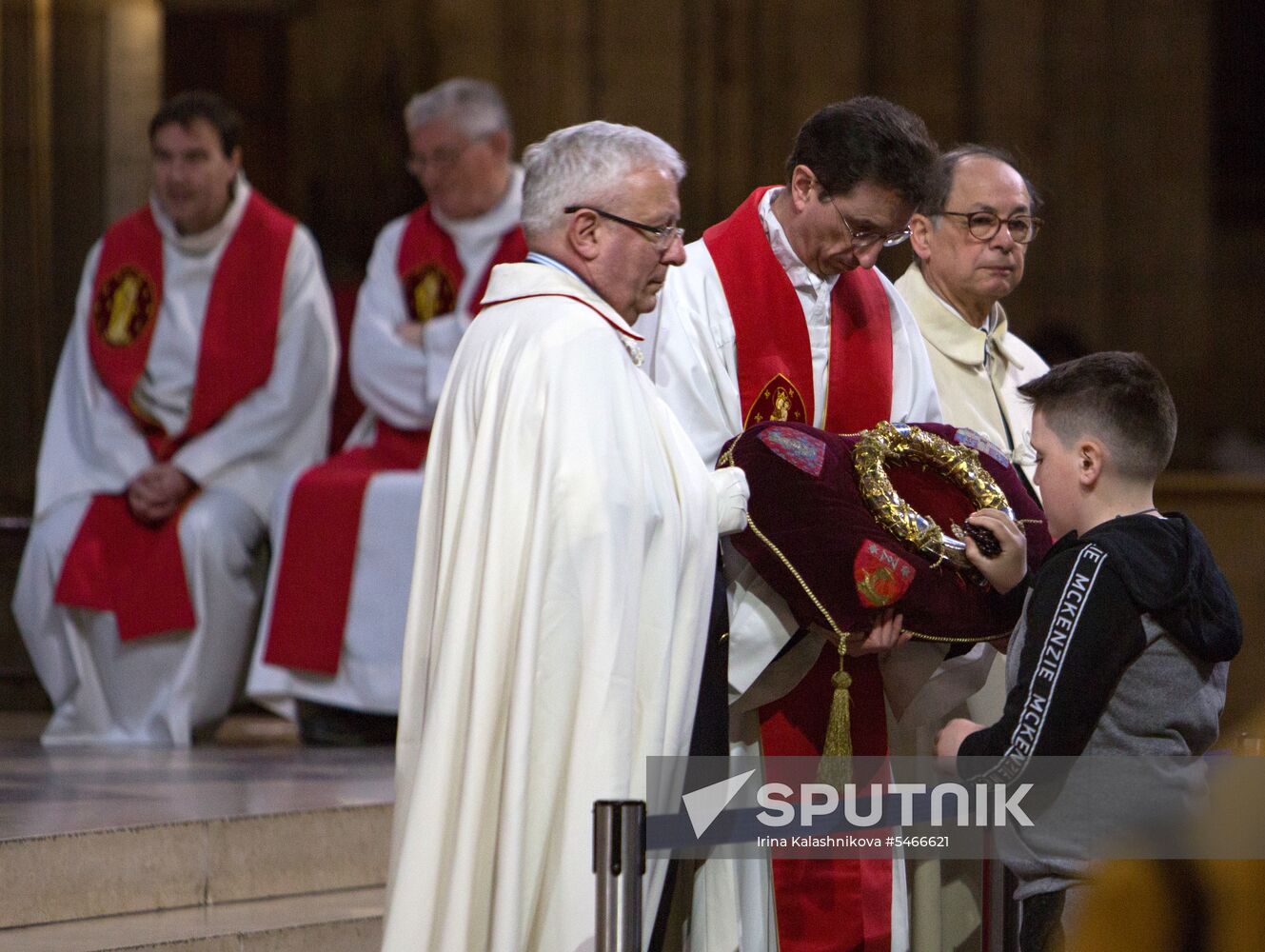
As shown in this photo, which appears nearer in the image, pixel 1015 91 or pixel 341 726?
pixel 341 726

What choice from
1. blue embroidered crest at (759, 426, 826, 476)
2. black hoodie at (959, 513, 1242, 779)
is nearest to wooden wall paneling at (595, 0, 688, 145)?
blue embroidered crest at (759, 426, 826, 476)

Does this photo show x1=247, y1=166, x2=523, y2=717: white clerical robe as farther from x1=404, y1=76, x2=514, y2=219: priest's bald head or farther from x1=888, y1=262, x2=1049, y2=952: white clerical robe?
x1=888, y1=262, x2=1049, y2=952: white clerical robe

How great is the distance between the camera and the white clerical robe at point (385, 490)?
21.0 ft

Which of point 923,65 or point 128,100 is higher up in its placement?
point 923,65

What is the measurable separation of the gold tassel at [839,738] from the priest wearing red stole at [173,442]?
11.5ft

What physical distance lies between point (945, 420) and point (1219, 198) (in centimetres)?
704

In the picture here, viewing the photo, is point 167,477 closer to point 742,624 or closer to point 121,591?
point 121,591

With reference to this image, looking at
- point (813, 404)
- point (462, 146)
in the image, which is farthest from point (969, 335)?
point (462, 146)

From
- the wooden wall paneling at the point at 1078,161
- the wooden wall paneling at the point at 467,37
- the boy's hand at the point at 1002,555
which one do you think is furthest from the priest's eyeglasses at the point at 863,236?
the wooden wall paneling at the point at 1078,161

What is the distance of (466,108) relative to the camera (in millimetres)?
6746

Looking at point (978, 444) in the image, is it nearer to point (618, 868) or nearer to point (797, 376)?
point (797, 376)

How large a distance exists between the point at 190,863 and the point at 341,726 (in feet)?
6.72

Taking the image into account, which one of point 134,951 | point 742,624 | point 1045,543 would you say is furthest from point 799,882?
point 134,951

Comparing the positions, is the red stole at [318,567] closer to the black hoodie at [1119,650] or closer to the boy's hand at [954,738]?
the boy's hand at [954,738]
